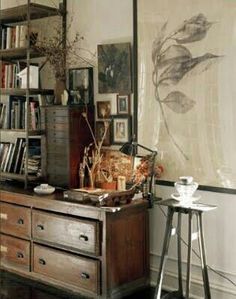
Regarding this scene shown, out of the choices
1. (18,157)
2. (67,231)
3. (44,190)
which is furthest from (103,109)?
(67,231)

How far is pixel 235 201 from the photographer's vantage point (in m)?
2.99

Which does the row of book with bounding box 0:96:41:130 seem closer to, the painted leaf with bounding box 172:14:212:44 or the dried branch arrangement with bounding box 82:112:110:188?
the dried branch arrangement with bounding box 82:112:110:188

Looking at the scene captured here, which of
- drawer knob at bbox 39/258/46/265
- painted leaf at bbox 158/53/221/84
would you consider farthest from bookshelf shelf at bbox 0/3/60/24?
drawer knob at bbox 39/258/46/265

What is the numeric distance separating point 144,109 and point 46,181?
3.47ft

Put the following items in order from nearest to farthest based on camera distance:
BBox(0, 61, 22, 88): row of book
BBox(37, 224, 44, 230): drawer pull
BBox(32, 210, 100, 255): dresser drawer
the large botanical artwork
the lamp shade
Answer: the large botanical artwork → BBox(32, 210, 100, 255): dresser drawer → the lamp shade → BBox(37, 224, 44, 230): drawer pull → BBox(0, 61, 22, 88): row of book

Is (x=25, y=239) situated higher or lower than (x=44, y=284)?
higher

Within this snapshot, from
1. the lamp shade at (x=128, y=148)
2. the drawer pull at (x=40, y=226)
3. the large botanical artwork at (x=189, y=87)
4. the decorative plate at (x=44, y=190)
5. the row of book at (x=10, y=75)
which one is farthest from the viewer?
the row of book at (x=10, y=75)

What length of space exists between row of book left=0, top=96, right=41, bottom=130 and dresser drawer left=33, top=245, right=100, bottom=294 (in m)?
1.08

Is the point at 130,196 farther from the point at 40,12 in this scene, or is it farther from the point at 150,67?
the point at 40,12

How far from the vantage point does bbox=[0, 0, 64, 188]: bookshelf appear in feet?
12.5

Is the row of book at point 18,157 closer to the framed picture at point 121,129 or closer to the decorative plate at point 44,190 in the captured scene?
the decorative plate at point 44,190

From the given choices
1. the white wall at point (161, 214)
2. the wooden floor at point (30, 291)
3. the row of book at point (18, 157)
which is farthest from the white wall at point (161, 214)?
the row of book at point (18, 157)

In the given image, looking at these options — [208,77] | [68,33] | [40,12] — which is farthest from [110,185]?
[40,12]

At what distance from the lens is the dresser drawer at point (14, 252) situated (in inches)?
140
